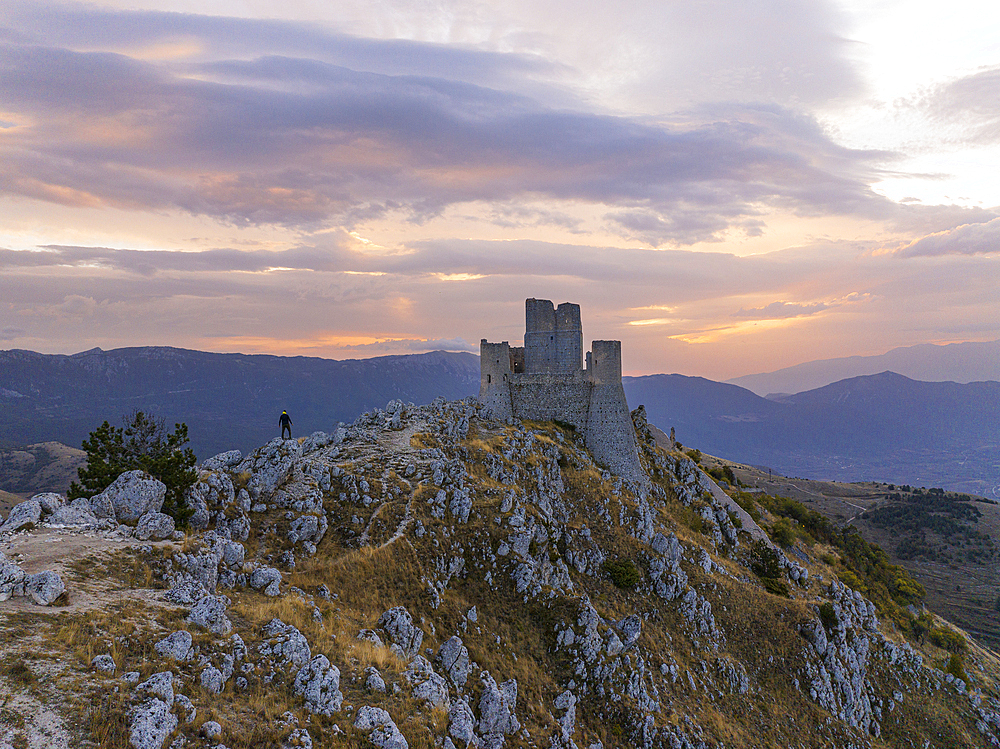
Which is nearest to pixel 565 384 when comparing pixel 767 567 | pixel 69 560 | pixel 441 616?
pixel 767 567

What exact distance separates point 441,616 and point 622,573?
2157 cm

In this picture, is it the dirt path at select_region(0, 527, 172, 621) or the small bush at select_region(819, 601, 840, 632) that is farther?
the small bush at select_region(819, 601, 840, 632)

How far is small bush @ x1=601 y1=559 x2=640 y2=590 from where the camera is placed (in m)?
44.6

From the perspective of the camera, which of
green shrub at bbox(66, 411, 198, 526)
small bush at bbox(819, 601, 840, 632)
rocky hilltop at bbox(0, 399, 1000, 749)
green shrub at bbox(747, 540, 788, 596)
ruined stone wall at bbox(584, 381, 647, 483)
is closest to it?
rocky hilltop at bbox(0, 399, 1000, 749)

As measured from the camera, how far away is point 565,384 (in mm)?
63875

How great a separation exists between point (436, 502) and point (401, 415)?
18158 mm

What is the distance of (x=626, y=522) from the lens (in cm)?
5178

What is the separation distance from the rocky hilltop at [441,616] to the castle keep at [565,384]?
3.06m

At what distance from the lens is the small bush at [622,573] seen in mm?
44622

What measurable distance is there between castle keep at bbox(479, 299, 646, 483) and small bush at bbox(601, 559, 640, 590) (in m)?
16.7

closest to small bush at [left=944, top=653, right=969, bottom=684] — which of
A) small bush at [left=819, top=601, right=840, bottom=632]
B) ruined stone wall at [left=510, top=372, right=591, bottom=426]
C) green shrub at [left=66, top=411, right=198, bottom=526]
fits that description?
small bush at [left=819, top=601, right=840, bottom=632]

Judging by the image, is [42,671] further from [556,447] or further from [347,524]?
[556,447]

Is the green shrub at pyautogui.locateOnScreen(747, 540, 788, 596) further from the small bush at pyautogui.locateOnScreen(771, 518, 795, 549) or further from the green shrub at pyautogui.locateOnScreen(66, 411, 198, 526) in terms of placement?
the green shrub at pyautogui.locateOnScreen(66, 411, 198, 526)

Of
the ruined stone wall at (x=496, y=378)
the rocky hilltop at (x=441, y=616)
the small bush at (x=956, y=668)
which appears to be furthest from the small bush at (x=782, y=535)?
the ruined stone wall at (x=496, y=378)
